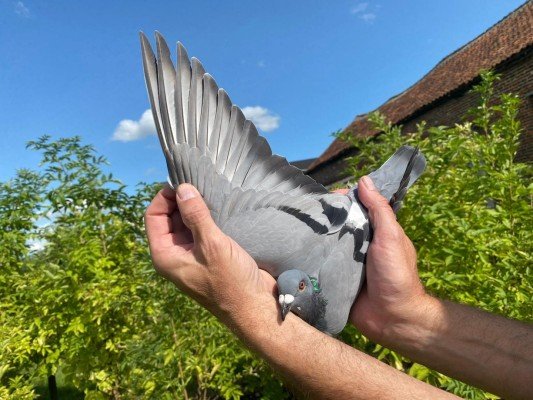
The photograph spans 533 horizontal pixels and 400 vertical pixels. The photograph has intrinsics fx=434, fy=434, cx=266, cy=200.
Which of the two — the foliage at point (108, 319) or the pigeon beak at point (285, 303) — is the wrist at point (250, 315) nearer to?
the pigeon beak at point (285, 303)

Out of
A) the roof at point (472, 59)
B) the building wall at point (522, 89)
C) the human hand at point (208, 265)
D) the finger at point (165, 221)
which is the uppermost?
the roof at point (472, 59)

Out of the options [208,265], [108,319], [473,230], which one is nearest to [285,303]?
[208,265]

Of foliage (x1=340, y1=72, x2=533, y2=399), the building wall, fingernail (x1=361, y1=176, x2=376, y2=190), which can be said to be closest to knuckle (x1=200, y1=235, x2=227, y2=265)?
fingernail (x1=361, y1=176, x2=376, y2=190)

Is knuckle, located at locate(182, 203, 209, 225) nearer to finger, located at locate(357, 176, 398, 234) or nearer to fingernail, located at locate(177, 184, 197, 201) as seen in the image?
fingernail, located at locate(177, 184, 197, 201)

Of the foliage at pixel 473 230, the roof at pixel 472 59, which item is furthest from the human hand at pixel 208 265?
the roof at pixel 472 59

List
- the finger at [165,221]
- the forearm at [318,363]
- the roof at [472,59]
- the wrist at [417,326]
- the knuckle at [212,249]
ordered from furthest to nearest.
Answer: the roof at [472,59] < the wrist at [417,326] < the finger at [165,221] < the knuckle at [212,249] < the forearm at [318,363]

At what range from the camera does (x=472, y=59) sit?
15961 millimetres

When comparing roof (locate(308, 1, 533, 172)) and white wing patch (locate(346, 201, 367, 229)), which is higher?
roof (locate(308, 1, 533, 172))

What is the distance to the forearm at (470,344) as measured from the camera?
1580 millimetres

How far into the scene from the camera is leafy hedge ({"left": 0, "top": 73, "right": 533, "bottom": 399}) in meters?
2.64

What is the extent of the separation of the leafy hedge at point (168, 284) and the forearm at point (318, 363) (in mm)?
1149

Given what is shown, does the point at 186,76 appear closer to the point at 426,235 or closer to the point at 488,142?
the point at 426,235

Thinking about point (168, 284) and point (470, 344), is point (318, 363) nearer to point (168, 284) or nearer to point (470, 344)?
point (470, 344)

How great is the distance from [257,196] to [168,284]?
1.91 metres
